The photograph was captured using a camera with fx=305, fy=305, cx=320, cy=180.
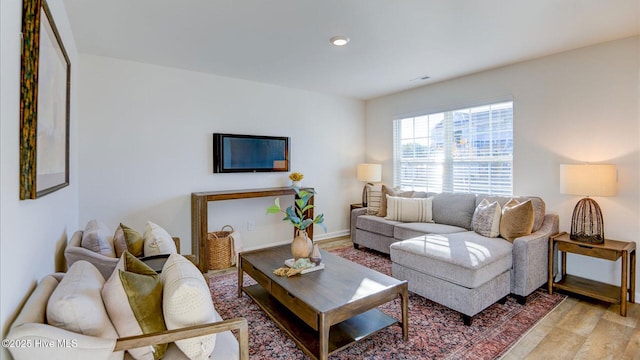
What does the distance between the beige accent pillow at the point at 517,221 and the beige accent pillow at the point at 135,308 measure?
9.86ft

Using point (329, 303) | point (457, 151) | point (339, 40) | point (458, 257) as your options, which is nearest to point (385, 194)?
point (457, 151)

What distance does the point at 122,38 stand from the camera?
2.77m

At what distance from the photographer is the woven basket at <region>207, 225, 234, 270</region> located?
3.62 metres

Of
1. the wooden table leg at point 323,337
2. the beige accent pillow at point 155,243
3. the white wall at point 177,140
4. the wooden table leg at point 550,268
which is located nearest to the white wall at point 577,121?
the wooden table leg at point 550,268

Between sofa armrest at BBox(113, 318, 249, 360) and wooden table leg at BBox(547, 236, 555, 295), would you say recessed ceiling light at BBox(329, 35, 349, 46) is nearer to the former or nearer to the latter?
sofa armrest at BBox(113, 318, 249, 360)

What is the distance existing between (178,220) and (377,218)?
2.56 metres

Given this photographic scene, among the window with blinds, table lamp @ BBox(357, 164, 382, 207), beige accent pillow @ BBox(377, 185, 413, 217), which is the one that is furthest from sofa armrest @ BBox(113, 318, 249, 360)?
table lamp @ BBox(357, 164, 382, 207)

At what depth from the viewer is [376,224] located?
407 cm

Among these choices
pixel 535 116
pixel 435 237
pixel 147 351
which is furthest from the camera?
pixel 535 116

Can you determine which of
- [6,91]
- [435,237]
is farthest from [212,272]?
[6,91]

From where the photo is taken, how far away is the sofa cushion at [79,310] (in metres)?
1.03

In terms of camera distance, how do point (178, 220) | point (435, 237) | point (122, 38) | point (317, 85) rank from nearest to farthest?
point (122, 38), point (435, 237), point (178, 220), point (317, 85)

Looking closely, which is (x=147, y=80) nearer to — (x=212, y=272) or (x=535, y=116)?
(x=212, y=272)

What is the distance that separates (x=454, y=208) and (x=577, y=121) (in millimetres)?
1500
